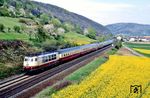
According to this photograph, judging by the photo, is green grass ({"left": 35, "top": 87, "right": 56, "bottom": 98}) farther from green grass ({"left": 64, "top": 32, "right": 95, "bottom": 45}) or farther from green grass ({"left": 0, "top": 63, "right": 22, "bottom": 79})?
green grass ({"left": 64, "top": 32, "right": 95, "bottom": 45})

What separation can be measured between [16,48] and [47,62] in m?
13.0

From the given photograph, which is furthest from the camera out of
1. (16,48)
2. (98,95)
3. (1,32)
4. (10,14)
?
(10,14)

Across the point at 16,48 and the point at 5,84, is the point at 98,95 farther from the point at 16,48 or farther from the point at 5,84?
the point at 16,48

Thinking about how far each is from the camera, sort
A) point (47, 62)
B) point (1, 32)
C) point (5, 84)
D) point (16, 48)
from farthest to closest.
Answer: point (1, 32), point (16, 48), point (47, 62), point (5, 84)

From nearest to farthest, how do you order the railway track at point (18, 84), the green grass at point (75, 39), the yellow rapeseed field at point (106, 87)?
1. the yellow rapeseed field at point (106, 87)
2. the railway track at point (18, 84)
3. the green grass at point (75, 39)

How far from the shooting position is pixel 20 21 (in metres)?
123

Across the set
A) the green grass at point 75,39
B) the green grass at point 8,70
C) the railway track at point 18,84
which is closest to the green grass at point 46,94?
the railway track at point 18,84

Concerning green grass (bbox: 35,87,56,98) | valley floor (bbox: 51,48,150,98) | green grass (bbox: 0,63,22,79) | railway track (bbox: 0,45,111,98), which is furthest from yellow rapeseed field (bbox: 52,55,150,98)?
green grass (bbox: 0,63,22,79)

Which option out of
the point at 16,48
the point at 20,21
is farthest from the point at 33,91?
the point at 20,21

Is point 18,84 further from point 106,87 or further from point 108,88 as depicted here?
point 108,88

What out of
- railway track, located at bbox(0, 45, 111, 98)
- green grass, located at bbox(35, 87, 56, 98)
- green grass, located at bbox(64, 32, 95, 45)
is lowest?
green grass, located at bbox(64, 32, 95, 45)

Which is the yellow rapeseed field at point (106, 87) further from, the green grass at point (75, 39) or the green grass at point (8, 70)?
the green grass at point (75, 39)

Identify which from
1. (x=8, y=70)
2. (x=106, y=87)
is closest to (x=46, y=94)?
(x=106, y=87)

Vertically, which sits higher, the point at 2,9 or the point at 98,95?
the point at 2,9
